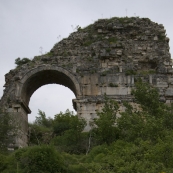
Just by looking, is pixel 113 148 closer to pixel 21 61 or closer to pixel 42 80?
pixel 42 80

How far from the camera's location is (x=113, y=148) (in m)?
15.4

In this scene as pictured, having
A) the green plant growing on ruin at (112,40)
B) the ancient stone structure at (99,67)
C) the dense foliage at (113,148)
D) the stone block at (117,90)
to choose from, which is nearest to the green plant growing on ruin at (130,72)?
the ancient stone structure at (99,67)

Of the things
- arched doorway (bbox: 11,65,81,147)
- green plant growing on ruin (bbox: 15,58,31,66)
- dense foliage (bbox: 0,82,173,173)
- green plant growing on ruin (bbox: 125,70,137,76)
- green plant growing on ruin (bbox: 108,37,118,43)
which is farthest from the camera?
green plant growing on ruin (bbox: 15,58,31,66)

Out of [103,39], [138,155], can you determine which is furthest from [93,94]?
[138,155]

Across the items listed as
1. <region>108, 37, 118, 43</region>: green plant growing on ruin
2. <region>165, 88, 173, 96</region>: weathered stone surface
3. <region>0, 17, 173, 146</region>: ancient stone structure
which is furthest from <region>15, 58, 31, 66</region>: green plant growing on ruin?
<region>165, 88, 173, 96</region>: weathered stone surface

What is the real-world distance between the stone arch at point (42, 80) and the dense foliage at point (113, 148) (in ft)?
8.65

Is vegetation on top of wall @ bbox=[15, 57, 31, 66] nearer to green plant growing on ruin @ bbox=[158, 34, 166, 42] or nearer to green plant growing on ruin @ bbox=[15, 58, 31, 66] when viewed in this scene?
green plant growing on ruin @ bbox=[15, 58, 31, 66]

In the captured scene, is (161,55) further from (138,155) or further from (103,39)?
(138,155)

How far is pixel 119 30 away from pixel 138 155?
31.0ft

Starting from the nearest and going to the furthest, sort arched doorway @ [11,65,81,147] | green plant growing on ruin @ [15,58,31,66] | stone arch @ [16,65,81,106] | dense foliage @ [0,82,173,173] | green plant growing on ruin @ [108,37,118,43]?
dense foliage @ [0,82,173,173] → arched doorway @ [11,65,81,147] → stone arch @ [16,65,81,106] → green plant growing on ruin @ [108,37,118,43] → green plant growing on ruin @ [15,58,31,66]

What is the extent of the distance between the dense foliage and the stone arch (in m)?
2.64

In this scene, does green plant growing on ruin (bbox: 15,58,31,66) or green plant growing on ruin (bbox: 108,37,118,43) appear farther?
green plant growing on ruin (bbox: 15,58,31,66)

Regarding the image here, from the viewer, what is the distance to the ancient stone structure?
2016cm

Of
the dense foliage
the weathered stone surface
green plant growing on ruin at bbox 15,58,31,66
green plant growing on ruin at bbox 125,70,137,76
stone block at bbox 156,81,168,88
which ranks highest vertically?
green plant growing on ruin at bbox 15,58,31,66
